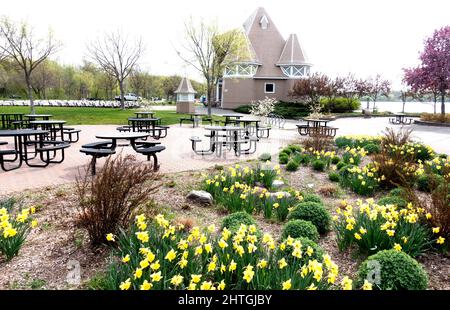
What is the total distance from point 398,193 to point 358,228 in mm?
2370

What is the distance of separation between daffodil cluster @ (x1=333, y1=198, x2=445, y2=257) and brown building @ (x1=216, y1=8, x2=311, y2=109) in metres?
34.9

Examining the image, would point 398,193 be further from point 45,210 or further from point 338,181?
point 45,210

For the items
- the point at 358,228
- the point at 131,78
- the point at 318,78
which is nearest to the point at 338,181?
the point at 358,228

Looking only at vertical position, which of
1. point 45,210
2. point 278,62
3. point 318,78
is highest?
point 278,62

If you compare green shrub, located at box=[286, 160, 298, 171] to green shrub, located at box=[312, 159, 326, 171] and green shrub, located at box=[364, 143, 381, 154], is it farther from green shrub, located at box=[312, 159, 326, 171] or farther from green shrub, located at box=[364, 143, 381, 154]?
green shrub, located at box=[364, 143, 381, 154]

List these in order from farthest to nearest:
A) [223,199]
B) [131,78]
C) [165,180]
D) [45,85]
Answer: [131,78], [45,85], [165,180], [223,199]

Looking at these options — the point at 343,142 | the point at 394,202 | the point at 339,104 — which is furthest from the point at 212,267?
the point at 339,104

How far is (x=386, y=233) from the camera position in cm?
364

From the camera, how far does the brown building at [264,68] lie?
126ft

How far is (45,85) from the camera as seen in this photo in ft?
176

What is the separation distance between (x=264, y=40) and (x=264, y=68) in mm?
3653

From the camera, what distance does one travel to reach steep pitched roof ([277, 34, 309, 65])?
126 ft

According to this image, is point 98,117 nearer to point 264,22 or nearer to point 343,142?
point 343,142

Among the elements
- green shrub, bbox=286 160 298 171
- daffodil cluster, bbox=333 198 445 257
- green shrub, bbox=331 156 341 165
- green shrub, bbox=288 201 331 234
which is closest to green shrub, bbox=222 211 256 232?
green shrub, bbox=288 201 331 234
